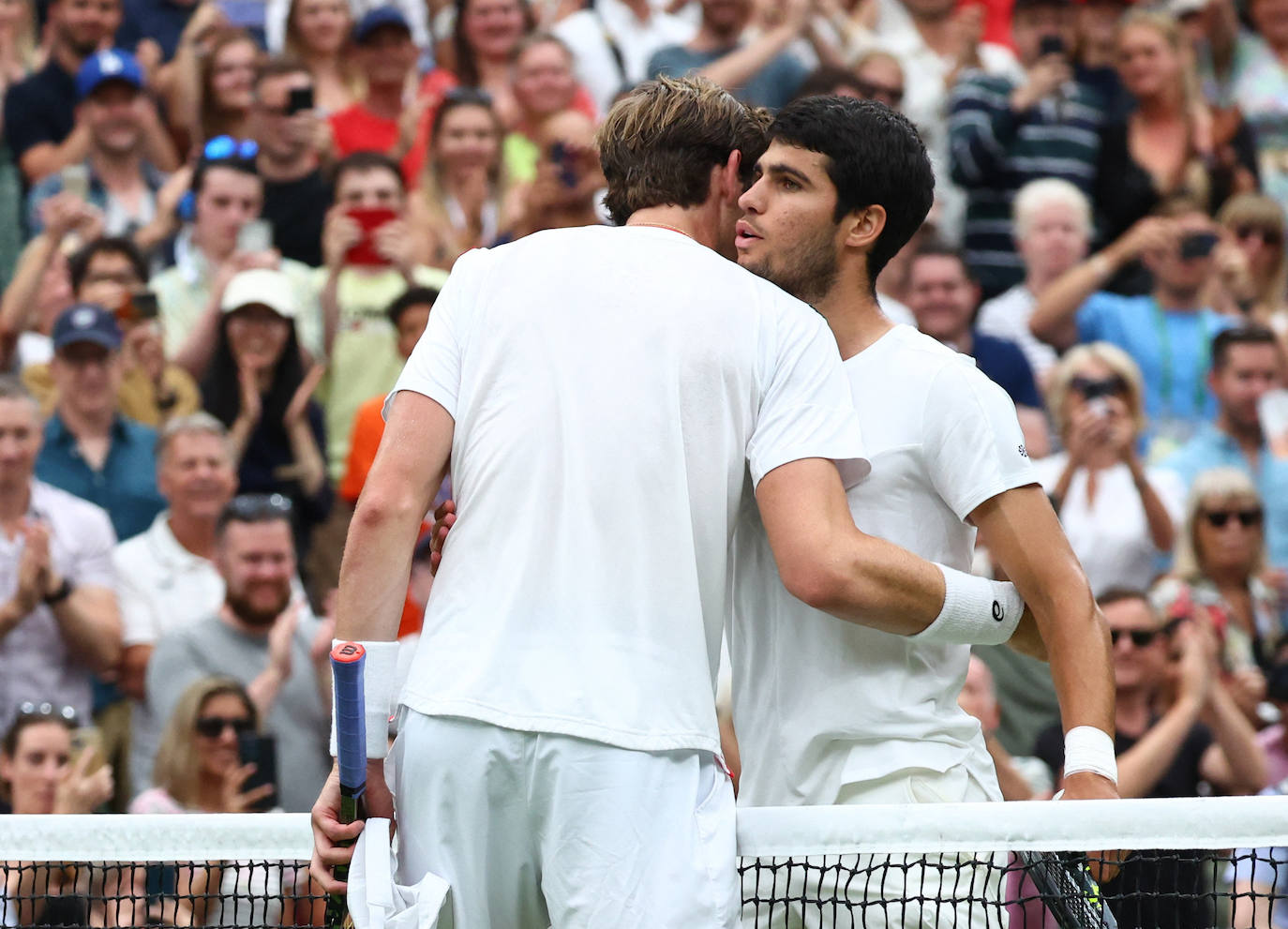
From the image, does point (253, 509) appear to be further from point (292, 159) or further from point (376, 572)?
point (376, 572)

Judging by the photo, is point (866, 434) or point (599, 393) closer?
point (599, 393)

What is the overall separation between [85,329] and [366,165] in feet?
5.10

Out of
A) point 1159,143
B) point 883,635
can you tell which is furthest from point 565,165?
point 883,635

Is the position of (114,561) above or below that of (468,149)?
below

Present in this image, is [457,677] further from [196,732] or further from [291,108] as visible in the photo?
[291,108]

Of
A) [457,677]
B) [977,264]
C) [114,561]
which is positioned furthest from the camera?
[977,264]

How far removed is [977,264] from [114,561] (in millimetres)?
4418

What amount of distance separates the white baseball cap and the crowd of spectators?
22mm

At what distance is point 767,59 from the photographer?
9.21 m

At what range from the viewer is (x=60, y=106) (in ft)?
29.2

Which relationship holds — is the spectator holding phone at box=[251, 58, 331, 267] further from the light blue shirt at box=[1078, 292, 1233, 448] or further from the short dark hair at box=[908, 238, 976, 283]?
the light blue shirt at box=[1078, 292, 1233, 448]

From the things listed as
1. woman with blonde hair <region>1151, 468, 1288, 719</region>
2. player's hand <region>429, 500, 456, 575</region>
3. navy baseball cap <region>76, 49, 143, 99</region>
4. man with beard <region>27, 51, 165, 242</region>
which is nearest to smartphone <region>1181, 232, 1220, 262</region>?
woman with blonde hair <region>1151, 468, 1288, 719</region>

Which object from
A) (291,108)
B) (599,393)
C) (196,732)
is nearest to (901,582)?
(599,393)

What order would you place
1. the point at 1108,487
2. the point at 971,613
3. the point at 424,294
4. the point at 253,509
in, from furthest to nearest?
the point at 424,294 < the point at 1108,487 < the point at 253,509 < the point at 971,613
